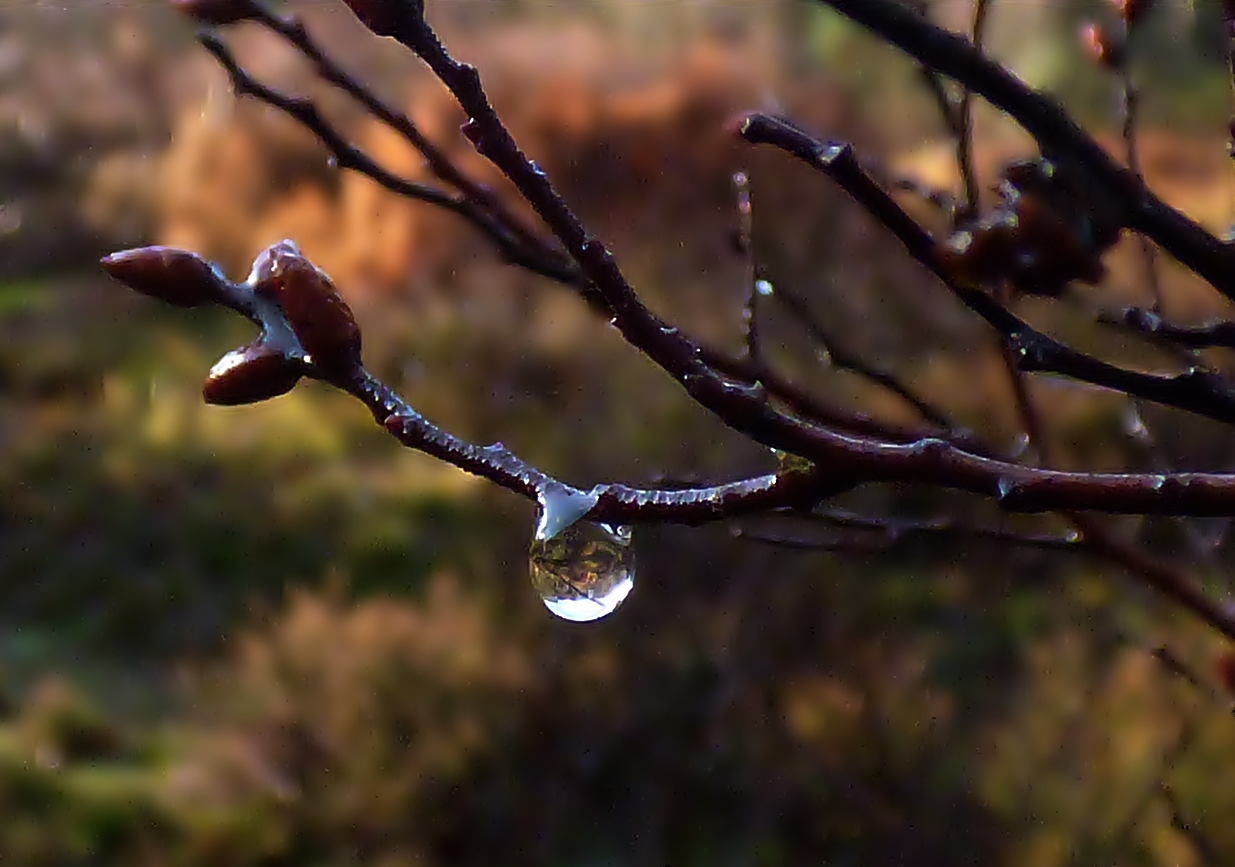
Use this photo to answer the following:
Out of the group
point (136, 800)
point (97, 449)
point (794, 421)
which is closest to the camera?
point (794, 421)

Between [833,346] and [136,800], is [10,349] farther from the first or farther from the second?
[833,346]

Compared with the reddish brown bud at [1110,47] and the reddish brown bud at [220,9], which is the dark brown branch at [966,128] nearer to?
the reddish brown bud at [1110,47]

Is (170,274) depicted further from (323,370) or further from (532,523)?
(532,523)

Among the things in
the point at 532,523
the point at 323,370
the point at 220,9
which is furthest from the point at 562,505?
the point at 532,523

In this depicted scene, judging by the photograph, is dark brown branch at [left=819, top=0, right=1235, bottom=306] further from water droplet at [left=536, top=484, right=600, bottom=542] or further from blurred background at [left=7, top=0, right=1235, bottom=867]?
blurred background at [left=7, top=0, right=1235, bottom=867]

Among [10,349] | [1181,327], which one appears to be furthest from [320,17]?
[1181,327]

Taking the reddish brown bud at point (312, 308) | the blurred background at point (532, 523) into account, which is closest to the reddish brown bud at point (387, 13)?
the reddish brown bud at point (312, 308)
